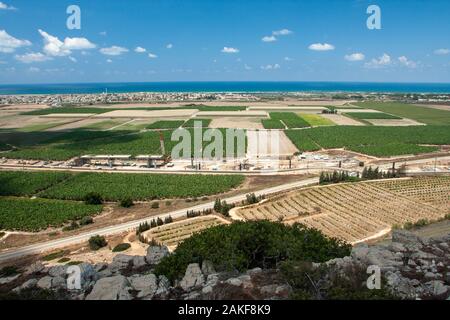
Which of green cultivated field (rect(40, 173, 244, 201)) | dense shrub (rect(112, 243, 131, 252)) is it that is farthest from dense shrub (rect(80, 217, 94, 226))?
dense shrub (rect(112, 243, 131, 252))

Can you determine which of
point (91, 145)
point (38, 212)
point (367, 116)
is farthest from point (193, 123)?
point (38, 212)

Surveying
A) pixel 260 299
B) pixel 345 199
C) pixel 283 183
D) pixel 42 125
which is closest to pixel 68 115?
pixel 42 125

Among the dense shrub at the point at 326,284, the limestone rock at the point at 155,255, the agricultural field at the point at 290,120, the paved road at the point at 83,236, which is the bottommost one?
the paved road at the point at 83,236


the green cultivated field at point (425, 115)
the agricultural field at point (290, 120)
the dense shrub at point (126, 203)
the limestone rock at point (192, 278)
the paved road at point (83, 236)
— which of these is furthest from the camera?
the green cultivated field at point (425, 115)

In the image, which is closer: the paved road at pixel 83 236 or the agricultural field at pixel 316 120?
the paved road at pixel 83 236

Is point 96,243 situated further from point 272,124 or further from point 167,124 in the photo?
point 272,124

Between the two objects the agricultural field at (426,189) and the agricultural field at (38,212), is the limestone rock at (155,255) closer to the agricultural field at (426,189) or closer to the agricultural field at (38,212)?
the agricultural field at (38,212)

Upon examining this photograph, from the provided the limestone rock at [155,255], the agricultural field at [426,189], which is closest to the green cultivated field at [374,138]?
the agricultural field at [426,189]
